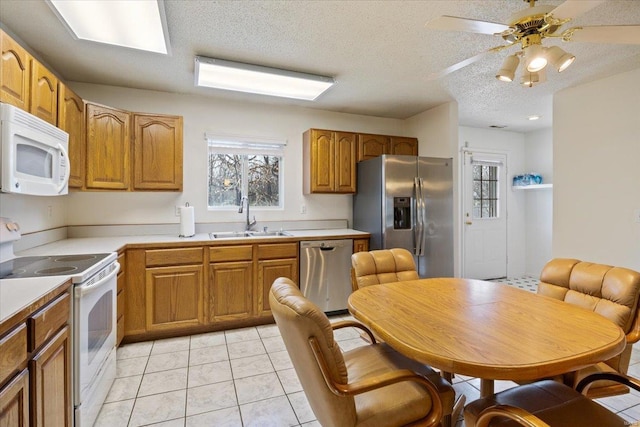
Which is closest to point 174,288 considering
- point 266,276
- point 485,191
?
point 266,276

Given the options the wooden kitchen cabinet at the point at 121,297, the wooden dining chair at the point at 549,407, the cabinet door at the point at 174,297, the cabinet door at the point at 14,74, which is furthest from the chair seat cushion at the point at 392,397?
the cabinet door at the point at 14,74

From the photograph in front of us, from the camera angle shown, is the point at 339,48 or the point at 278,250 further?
the point at 278,250

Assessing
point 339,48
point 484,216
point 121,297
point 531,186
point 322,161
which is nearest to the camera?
point 339,48

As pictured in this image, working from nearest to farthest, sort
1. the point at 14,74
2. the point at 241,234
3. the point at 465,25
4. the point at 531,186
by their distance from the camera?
the point at 465,25, the point at 14,74, the point at 241,234, the point at 531,186

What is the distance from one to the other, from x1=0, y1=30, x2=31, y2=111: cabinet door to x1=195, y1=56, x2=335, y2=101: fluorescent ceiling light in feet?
3.58

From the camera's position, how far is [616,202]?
2.96 m

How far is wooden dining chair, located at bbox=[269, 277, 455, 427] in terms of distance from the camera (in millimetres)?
1095

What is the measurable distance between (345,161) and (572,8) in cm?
266

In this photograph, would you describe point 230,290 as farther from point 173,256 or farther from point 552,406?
point 552,406

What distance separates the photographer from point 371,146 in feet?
13.2

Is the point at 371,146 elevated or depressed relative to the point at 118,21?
depressed

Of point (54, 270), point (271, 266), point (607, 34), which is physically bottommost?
point (271, 266)

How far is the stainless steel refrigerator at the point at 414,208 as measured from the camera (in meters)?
3.46

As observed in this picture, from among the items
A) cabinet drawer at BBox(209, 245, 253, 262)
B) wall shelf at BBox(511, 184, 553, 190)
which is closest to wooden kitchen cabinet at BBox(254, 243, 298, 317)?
cabinet drawer at BBox(209, 245, 253, 262)
